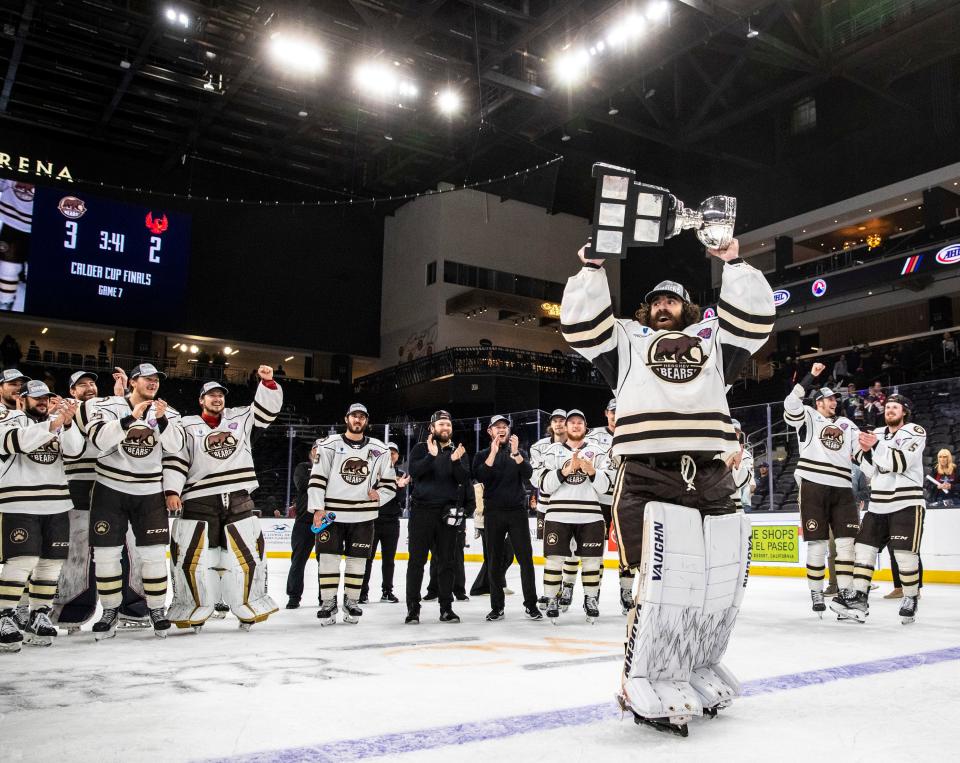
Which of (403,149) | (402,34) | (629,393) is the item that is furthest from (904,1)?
(629,393)

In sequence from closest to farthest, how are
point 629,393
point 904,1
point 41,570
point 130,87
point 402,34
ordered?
point 629,393 → point 41,570 → point 402,34 → point 904,1 → point 130,87

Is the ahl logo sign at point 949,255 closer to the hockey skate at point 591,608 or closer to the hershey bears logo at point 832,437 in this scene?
the hershey bears logo at point 832,437

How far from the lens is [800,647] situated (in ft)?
16.2

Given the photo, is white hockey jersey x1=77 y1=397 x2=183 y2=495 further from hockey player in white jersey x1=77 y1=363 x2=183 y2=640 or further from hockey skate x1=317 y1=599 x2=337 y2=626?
hockey skate x1=317 y1=599 x2=337 y2=626

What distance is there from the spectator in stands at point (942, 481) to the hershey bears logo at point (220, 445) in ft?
27.4

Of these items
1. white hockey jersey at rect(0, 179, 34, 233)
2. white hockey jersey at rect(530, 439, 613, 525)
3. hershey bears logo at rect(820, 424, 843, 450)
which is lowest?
white hockey jersey at rect(530, 439, 613, 525)

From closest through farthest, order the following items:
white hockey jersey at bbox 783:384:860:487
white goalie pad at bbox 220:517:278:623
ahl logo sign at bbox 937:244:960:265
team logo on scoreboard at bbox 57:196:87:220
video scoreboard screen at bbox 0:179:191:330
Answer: white goalie pad at bbox 220:517:278:623 < white hockey jersey at bbox 783:384:860:487 < ahl logo sign at bbox 937:244:960:265 < video scoreboard screen at bbox 0:179:191:330 < team logo on scoreboard at bbox 57:196:87:220

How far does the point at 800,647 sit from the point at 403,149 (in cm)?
1992

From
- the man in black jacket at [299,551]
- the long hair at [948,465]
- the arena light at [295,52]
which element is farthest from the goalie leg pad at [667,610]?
the arena light at [295,52]

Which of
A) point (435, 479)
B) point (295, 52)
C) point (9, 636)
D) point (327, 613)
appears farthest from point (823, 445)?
point (295, 52)

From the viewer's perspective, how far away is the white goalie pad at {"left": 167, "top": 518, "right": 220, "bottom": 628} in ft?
18.9

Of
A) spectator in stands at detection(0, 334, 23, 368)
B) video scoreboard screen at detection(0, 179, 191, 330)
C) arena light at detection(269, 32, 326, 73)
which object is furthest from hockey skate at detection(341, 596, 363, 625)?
video scoreboard screen at detection(0, 179, 191, 330)

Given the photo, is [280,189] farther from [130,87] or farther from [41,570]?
[41,570]

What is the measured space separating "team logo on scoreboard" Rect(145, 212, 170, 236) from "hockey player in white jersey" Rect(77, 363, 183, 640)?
18.1 m
